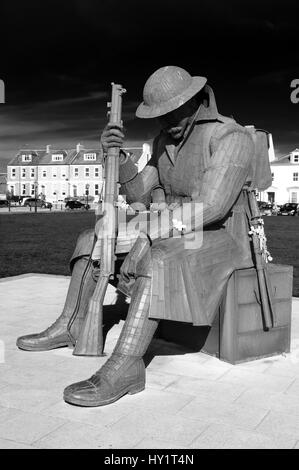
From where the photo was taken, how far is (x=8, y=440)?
117 inches

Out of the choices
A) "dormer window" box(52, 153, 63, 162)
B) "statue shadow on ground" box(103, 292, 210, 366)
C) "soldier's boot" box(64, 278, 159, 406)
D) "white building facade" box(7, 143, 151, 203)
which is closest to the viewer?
"soldier's boot" box(64, 278, 159, 406)

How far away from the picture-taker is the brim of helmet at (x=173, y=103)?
4.14 metres

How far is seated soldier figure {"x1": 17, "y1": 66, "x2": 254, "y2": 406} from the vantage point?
3795 millimetres

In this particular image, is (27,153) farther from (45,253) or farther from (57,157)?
(45,253)

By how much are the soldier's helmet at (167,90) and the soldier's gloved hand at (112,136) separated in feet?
0.63

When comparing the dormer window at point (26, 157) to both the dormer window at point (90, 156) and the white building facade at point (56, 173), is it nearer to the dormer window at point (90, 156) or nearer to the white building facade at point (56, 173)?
the white building facade at point (56, 173)

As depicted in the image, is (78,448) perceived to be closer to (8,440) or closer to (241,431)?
(8,440)

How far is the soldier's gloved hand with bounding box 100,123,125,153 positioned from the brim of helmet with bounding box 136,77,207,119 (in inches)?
7.9

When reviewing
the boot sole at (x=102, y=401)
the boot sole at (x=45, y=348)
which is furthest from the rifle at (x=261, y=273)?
the boot sole at (x=45, y=348)

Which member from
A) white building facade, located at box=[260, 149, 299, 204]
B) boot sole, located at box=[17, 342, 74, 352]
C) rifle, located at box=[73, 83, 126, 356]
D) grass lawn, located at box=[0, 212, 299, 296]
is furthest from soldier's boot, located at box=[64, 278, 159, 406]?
white building facade, located at box=[260, 149, 299, 204]

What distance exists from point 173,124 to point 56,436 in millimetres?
2557

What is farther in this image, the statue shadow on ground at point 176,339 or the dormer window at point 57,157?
the dormer window at point 57,157

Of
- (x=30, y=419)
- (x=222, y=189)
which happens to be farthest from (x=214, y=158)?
(x=30, y=419)

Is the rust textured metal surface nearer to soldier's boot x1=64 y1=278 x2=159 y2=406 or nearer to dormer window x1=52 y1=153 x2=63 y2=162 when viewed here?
soldier's boot x1=64 y1=278 x2=159 y2=406
